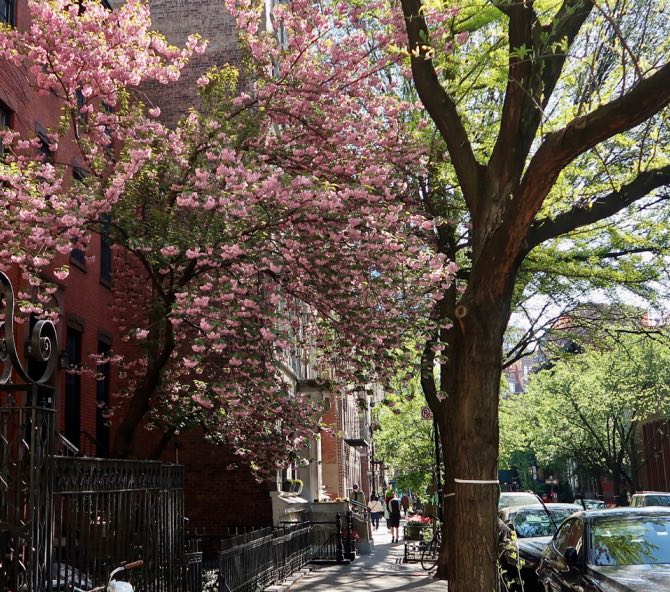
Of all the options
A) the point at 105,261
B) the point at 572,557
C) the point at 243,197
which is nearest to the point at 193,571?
the point at 572,557

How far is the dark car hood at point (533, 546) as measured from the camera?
14229 millimetres

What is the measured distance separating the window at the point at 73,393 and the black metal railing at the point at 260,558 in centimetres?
444

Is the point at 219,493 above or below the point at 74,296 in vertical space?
below

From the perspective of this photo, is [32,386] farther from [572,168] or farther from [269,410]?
[572,168]

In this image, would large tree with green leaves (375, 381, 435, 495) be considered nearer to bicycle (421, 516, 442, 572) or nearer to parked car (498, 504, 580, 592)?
bicycle (421, 516, 442, 572)

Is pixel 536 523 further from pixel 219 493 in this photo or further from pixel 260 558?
pixel 219 493

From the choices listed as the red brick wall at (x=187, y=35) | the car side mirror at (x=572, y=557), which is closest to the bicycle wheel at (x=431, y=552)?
the car side mirror at (x=572, y=557)

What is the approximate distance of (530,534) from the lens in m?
16.3

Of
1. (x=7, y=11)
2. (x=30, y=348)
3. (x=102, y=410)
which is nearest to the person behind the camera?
(x=30, y=348)

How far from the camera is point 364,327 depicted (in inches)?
506

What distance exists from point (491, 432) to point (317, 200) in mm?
4772

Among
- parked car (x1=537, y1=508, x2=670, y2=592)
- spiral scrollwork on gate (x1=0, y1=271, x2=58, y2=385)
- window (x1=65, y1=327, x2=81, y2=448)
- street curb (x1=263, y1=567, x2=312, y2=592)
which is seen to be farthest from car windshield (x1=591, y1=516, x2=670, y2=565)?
window (x1=65, y1=327, x2=81, y2=448)

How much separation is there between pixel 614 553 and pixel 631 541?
0.29m

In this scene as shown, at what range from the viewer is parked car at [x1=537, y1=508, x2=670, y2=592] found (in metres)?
8.59
